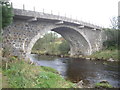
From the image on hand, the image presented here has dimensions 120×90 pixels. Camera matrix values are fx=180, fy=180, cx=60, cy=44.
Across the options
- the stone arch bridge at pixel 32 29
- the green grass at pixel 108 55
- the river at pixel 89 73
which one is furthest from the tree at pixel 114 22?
the river at pixel 89 73

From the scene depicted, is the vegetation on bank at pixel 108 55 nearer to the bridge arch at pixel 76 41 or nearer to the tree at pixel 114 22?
the bridge arch at pixel 76 41

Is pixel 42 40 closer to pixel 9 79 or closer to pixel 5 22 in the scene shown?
pixel 5 22

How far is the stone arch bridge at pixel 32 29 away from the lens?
2034 cm

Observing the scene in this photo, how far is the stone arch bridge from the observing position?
2034 centimetres

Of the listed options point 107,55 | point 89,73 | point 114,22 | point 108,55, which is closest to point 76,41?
point 107,55

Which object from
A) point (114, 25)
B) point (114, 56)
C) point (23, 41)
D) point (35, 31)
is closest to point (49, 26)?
point (35, 31)

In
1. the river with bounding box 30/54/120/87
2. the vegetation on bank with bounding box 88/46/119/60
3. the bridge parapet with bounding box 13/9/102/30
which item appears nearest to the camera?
the river with bounding box 30/54/120/87

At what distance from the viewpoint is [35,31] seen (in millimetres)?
23828

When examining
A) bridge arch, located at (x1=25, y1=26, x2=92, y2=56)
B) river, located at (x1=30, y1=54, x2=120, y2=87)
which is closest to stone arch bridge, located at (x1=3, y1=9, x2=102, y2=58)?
bridge arch, located at (x1=25, y1=26, x2=92, y2=56)

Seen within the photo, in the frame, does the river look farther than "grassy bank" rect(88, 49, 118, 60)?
No

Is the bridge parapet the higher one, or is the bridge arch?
the bridge parapet

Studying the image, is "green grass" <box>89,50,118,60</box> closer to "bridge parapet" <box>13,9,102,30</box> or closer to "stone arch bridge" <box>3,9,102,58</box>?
"stone arch bridge" <box>3,9,102,58</box>

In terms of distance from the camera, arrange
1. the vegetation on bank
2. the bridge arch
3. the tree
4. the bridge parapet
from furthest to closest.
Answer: the tree
the bridge arch
the vegetation on bank
the bridge parapet

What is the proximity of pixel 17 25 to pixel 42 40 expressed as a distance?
33546 mm
